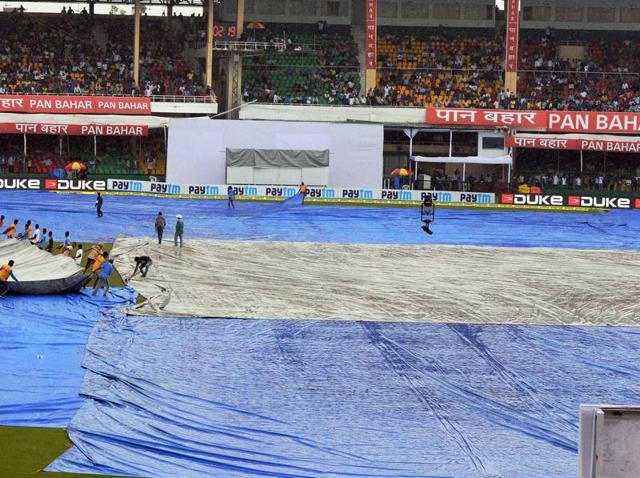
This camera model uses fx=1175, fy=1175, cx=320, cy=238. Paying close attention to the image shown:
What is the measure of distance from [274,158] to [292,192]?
8.58 ft

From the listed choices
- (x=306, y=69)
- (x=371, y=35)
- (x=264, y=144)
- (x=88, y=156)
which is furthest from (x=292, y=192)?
(x=88, y=156)

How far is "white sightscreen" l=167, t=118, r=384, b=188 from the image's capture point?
68125mm

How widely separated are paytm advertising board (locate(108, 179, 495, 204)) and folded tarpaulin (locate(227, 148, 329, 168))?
1.63 m

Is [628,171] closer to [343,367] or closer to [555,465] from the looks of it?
[343,367]

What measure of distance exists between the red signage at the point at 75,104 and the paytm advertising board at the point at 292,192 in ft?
24.6

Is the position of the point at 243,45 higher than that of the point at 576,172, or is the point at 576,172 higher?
the point at 243,45

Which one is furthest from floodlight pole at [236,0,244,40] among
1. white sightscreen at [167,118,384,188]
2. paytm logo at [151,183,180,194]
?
paytm logo at [151,183,180,194]

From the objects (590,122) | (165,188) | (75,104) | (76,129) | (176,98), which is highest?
(176,98)

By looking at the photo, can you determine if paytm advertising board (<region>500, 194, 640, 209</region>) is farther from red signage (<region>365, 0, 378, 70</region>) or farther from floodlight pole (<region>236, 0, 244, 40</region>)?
floodlight pole (<region>236, 0, 244, 40</region>)

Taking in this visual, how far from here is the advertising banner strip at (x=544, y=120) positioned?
70.8 m

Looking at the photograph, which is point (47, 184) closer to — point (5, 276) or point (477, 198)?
point (477, 198)

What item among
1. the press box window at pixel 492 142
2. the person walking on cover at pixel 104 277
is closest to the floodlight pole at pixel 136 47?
the press box window at pixel 492 142

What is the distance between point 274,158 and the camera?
67250mm

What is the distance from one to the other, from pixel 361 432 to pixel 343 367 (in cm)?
505
